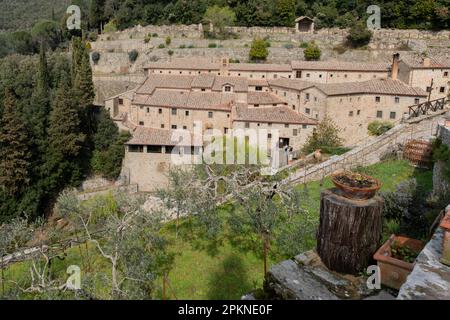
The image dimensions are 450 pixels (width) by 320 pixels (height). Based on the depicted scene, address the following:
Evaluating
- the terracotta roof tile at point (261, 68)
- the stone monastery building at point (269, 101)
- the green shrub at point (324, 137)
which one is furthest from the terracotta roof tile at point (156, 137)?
the terracotta roof tile at point (261, 68)

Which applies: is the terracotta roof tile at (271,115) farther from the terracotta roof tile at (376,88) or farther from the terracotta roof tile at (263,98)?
the terracotta roof tile at (376,88)

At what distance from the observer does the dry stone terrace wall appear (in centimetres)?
2088

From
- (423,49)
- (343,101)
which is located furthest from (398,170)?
(423,49)

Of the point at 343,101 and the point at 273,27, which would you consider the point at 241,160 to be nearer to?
the point at 343,101

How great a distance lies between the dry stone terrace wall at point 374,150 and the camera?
2088 cm

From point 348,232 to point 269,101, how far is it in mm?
31969

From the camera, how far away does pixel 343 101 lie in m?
32.1

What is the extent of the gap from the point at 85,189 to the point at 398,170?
26.3 m

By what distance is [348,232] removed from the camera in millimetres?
3871

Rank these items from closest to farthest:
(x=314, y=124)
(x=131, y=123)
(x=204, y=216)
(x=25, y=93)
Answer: (x=204, y=216)
(x=314, y=124)
(x=131, y=123)
(x=25, y=93)

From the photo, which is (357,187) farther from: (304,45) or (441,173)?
(304,45)

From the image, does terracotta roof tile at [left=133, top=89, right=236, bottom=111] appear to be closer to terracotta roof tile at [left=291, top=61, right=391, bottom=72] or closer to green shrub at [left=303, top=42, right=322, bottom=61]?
terracotta roof tile at [left=291, top=61, right=391, bottom=72]

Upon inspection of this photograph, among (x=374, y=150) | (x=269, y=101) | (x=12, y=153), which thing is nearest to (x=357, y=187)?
(x=374, y=150)

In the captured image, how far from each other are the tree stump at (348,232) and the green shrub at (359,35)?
47.2 metres
